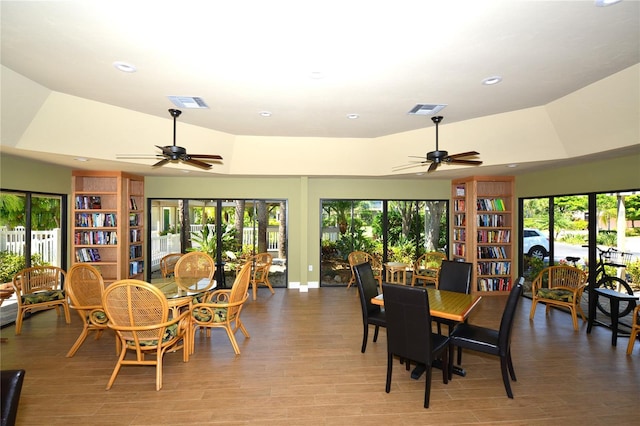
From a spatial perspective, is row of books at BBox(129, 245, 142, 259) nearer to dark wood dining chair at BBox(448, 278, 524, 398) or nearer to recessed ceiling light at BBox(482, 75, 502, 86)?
dark wood dining chair at BBox(448, 278, 524, 398)

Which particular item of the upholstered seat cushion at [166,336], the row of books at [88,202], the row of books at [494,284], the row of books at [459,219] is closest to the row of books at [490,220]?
the row of books at [459,219]

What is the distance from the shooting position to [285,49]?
8.84 feet

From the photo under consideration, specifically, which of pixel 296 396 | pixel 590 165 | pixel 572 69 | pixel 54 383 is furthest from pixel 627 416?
pixel 54 383

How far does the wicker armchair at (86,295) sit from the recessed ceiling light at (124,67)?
2223 mm

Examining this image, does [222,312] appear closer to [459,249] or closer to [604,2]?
[604,2]

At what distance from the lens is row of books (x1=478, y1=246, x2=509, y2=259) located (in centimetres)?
680

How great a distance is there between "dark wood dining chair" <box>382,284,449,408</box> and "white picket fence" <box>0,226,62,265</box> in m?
5.95

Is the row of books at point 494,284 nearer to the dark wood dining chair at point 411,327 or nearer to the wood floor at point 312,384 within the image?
the wood floor at point 312,384

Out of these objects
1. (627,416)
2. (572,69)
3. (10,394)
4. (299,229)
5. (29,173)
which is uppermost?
(572,69)

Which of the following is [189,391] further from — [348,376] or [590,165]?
[590,165]

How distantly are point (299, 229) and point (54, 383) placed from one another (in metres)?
4.89

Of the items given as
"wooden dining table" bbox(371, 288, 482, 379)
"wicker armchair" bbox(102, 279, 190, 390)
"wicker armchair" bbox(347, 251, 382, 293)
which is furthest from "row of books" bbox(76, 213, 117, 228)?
"wooden dining table" bbox(371, 288, 482, 379)

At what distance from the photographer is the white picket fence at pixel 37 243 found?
4.95m

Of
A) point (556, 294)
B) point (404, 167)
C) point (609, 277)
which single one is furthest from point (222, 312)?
point (609, 277)
